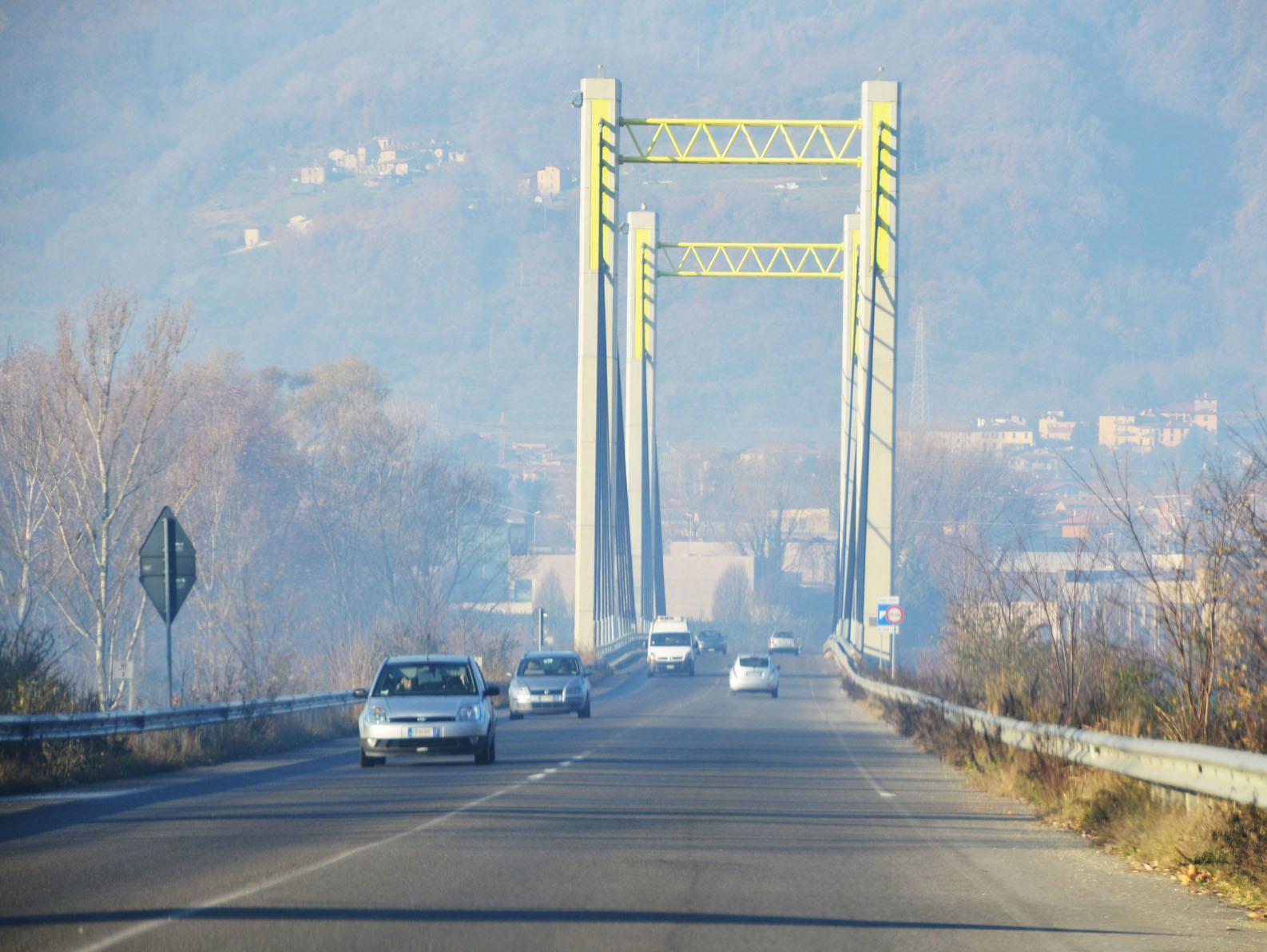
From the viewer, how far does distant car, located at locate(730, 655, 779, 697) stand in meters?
55.5

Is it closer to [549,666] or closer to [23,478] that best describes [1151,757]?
[549,666]

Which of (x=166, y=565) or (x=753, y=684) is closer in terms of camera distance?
(x=166, y=565)

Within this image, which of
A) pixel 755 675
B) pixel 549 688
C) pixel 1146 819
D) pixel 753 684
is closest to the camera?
pixel 1146 819

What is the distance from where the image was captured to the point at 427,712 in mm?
23672

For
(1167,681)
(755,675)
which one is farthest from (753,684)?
(1167,681)

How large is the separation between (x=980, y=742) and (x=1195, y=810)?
926cm

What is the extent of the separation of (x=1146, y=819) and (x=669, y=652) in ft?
189

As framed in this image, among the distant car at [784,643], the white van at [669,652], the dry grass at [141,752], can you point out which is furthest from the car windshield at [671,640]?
the dry grass at [141,752]

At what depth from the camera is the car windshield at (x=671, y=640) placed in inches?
2844

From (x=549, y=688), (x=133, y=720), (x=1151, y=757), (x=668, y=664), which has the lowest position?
(x=668, y=664)

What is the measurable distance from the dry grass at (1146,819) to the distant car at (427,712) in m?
6.41

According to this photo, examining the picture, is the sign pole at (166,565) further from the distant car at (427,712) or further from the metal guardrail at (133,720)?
the distant car at (427,712)

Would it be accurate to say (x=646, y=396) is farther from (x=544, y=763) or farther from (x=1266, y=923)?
(x=1266, y=923)

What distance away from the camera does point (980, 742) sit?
895 inches
